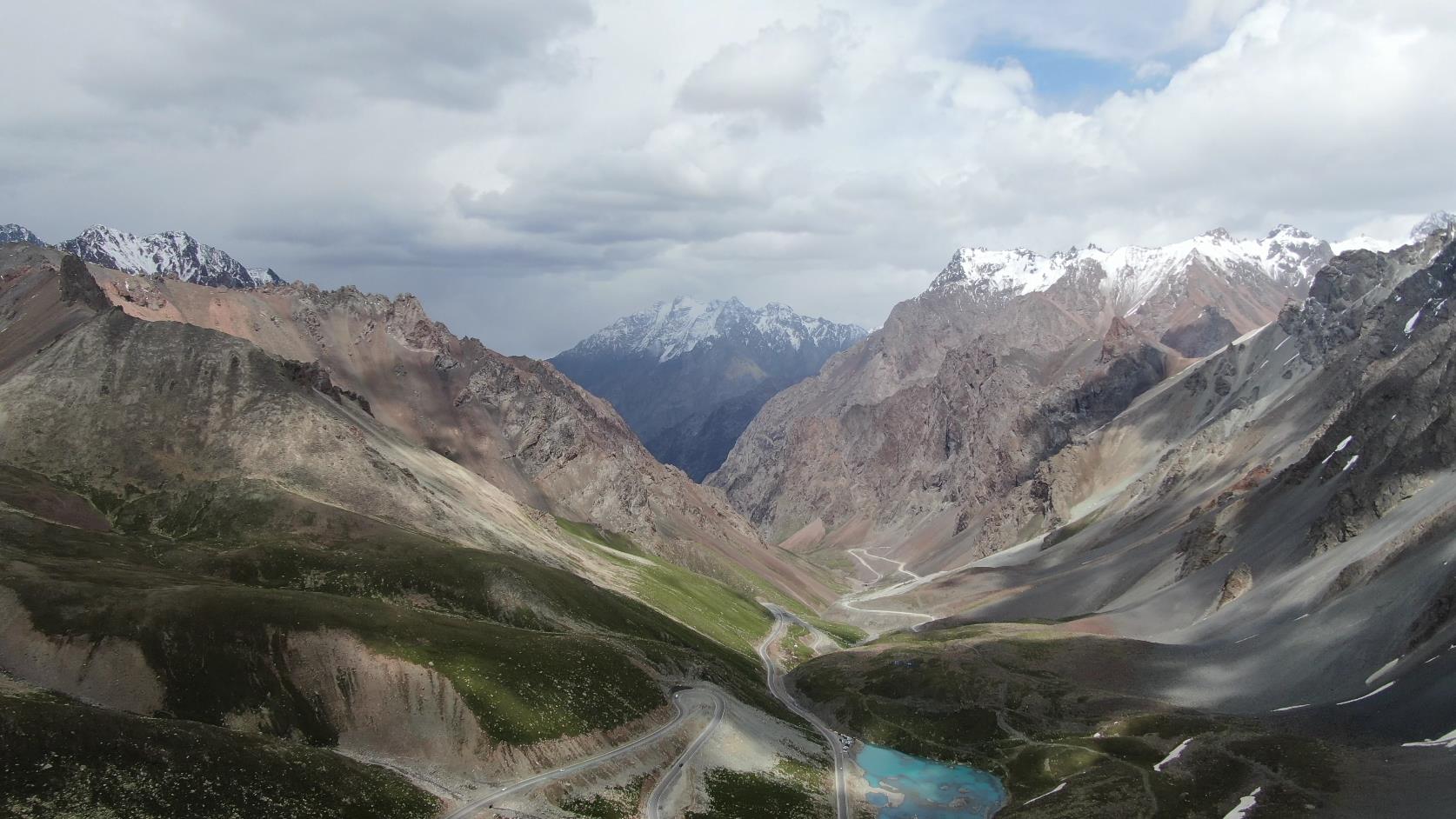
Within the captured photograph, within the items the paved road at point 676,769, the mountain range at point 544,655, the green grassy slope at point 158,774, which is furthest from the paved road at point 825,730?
the green grassy slope at point 158,774

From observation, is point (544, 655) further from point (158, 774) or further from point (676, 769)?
point (158, 774)

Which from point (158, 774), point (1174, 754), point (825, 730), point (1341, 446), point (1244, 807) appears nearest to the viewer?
point (158, 774)

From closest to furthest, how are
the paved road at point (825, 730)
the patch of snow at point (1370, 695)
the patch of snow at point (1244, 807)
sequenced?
the patch of snow at point (1244, 807), the patch of snow at point (1370, 695), the paved road at point (825, 730)

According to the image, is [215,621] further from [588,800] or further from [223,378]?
[223,378]

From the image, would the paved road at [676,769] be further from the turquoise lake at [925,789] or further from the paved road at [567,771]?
the turquoise lake at [925,789]

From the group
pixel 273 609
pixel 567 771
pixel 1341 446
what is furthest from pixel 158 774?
pixel 1341 446

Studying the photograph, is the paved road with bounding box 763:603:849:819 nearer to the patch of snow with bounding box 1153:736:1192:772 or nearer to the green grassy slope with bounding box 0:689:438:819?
the patch of snow with bounding box 1153:736:1192:772
